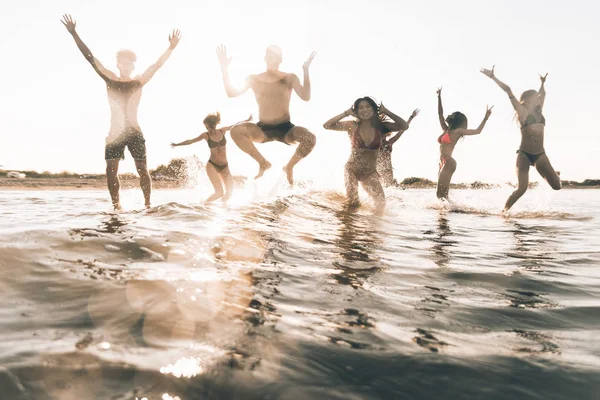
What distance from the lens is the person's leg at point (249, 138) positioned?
651 cm

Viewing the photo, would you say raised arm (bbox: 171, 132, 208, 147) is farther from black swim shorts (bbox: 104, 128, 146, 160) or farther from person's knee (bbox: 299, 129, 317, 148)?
person's knee (bbox: 299, 129, 317, 148)

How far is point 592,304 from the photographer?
2.27 metres

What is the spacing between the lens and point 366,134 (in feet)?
23.8

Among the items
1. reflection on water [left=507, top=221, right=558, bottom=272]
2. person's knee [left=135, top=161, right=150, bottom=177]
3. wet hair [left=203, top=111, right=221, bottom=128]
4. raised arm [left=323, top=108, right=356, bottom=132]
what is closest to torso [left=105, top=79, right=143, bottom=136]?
person's knee [left=135, top=161, right=150, bottom=177]

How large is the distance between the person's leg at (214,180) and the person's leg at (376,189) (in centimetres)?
307

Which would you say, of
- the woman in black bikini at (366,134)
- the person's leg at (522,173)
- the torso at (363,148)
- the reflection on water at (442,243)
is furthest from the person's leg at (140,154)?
the person's leg at (522,173)

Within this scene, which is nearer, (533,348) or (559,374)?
(559,374)

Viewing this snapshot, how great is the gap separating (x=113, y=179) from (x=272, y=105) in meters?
2.81

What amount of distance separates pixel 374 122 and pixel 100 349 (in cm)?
650

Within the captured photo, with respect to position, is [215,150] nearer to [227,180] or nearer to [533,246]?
[227,180]

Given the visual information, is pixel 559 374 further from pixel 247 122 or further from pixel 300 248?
pixel 247 122

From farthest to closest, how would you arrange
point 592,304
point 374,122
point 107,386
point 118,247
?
point 374,122 → point 118,247 → point 592,304 → point 107,386

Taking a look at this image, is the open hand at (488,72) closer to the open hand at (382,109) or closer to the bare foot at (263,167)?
the open hand at (382,109)

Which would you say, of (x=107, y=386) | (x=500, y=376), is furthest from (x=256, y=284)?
(x=500, y=376)
